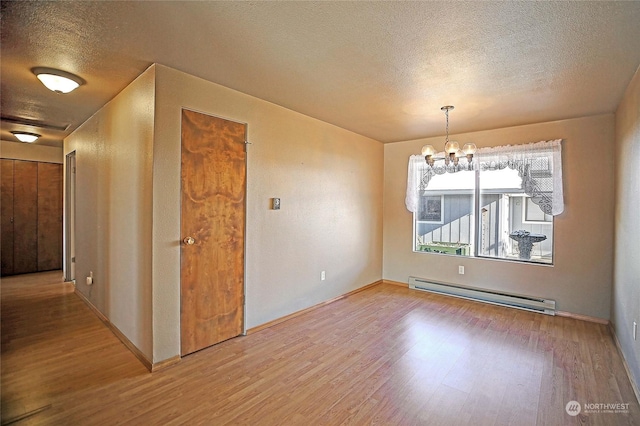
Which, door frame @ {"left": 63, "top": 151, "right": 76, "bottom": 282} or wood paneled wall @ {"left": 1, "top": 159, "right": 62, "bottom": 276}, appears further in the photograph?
wood paneled wall @ {"left": 1, "top": 159, "right": 62, "bottom": 276}

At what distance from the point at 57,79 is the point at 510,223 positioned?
5.60m

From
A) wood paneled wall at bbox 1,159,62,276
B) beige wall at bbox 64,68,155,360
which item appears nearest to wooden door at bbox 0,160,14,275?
wood paneled wall at bbox 1,159,62,276

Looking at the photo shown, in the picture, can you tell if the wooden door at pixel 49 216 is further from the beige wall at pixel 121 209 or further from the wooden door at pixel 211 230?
the wooden door at pixel 211 230

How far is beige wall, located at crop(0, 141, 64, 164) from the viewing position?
5.62m

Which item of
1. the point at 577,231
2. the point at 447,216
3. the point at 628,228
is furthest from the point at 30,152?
the point at 577,231

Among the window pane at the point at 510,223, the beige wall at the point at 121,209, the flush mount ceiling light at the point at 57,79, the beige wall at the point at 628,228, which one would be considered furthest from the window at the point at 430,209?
the flush mount ceiling light at the point at 57,79

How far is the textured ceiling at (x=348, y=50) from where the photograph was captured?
1.82 metres

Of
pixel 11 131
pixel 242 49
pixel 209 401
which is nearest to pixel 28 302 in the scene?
pixel 11 131

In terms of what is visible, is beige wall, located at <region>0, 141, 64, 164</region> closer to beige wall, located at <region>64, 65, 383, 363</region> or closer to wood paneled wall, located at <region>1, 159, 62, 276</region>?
wood paneled wall, located at <region>1, 159, 62, 276</region>

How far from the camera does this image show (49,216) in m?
6.10

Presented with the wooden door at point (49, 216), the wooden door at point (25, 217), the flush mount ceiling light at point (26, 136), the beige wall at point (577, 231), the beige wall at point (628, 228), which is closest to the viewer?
the beige wall at point (628, 228)

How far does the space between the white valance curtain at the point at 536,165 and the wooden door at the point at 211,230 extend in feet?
11.9

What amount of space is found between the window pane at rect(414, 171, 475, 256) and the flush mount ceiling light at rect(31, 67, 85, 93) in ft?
15.9

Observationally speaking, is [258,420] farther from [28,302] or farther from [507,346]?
[28,302]
